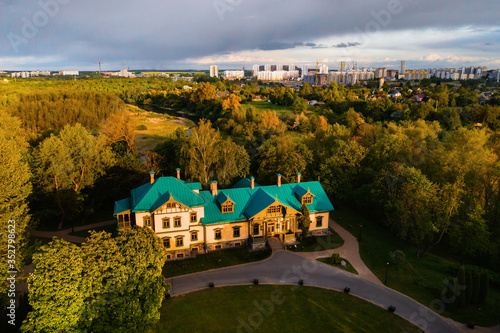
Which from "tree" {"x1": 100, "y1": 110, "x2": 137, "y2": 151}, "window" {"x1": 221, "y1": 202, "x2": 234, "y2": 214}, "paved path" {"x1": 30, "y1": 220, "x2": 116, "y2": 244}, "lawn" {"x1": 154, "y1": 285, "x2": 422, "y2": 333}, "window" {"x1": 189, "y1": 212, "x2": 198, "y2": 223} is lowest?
"lawn" {"x1": 154, "y1": 285, "x2": 422, "y2": 333}

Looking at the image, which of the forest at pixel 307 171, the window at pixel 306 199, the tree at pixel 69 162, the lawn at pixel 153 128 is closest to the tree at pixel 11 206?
the forest at pixel 307 171

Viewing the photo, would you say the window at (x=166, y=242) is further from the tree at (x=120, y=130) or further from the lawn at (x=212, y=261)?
the tree at (x=120, y=130)

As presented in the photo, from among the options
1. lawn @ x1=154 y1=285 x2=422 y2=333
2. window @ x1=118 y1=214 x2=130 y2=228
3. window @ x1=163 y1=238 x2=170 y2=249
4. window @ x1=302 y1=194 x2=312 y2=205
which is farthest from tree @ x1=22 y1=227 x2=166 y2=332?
window @ x1=302 y1=194 x2=312 y2=205

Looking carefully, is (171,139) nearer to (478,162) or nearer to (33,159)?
(33,159)

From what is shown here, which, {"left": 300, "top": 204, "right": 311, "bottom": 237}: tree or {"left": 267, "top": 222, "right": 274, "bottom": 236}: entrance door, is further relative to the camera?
{"left": 267, "top": 222, "right": 274, "bottom": 236}: entrance door

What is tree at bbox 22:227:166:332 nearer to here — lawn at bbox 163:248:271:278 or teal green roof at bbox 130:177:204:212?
lawn at bbox 163:248:271:278

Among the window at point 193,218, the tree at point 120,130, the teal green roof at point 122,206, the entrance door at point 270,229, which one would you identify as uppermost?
the tree at point 120,130
